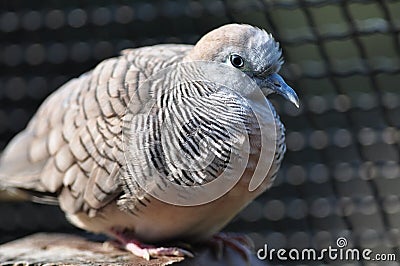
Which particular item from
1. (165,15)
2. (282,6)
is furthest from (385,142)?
(165,15)

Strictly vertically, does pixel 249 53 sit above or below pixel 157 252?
above

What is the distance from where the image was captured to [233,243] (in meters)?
1.52

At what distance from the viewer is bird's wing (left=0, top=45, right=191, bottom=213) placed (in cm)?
139

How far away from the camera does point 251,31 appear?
1229mm

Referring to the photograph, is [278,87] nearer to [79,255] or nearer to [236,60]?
[236,60]

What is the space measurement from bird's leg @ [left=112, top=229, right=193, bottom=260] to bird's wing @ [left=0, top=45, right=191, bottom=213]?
0.27ft

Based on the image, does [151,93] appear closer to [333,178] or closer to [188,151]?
[188,151]

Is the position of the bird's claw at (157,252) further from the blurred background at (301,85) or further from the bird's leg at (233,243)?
the blurred background at (301,85)

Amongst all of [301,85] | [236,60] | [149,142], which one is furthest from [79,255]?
[301,85]

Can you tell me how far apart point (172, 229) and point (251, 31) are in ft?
1.34

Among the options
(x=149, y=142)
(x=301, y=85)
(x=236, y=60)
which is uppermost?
(x=301, y=85)

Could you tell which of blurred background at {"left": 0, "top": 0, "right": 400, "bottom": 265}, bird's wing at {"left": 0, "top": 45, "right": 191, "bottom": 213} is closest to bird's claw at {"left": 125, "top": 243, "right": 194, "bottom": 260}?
bird's wing at {"left": 0, "top": 45, "right": 191, "bottom": 213}

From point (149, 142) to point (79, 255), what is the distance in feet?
0.91

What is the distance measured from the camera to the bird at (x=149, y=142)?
1268mm
